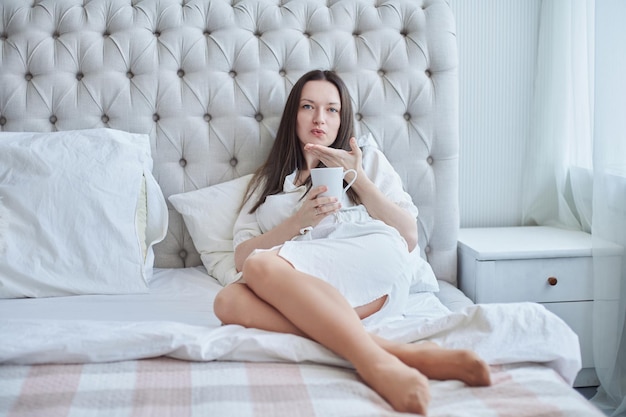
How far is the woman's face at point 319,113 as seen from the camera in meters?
1.94

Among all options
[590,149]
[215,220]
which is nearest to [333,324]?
[215,220]

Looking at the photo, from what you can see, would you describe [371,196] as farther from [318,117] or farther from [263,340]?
[263,340]

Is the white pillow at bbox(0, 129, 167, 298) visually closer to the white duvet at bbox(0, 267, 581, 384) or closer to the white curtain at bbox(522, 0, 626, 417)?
the white duvet at bbox(0, 267, 581, 384)

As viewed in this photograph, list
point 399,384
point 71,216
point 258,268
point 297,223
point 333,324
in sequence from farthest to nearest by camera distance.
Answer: point 71,216 → point 297,223 → point 258,268 → point 333,324 → point 399,384

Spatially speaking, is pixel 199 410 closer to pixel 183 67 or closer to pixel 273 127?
pixel 273 127

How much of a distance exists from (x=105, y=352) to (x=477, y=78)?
5.69 ft

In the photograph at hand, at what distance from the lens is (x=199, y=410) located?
3.43 feet

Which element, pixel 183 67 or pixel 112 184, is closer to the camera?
pixel 112 184

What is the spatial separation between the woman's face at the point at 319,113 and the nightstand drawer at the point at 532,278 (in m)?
0.63

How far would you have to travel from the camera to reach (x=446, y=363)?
1.17 meters

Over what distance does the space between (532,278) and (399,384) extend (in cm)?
107

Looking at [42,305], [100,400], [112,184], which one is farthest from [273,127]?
[100,400]

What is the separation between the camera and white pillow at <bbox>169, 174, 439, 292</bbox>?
1957 mm

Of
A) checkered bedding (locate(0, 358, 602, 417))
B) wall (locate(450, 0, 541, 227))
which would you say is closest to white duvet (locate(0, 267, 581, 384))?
checkered bedding (locate(0, 358, 602, 417))
